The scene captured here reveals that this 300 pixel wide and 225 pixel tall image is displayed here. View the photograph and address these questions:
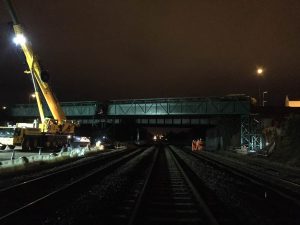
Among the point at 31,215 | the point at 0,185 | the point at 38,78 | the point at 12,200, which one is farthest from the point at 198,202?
the point at 38,78

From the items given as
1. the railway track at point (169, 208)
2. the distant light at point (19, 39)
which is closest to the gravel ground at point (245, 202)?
the railway track at point (169, 208)

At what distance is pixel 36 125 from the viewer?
4316cm

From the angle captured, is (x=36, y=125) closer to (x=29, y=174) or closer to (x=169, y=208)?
(x=29, y=174)

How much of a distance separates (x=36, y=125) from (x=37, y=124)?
15 centimetres

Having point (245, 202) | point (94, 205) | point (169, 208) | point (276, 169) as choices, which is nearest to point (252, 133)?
point (276, 169)

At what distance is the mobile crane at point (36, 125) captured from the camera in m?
38.8

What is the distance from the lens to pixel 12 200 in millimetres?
13422

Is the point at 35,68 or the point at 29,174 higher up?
the point at 35,68

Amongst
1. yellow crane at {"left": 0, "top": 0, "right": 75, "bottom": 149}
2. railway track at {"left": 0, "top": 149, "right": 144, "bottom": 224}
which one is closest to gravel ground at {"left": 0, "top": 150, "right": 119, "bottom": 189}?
railway track at {"left": 0, "top": 149, "right": 144, "bottom": 224}

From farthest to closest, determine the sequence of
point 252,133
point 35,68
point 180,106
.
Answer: point 180,106 → point 252,133 → point 35,68

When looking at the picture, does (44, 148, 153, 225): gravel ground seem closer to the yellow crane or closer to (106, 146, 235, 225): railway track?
(106, 146, 235, 225): railway track

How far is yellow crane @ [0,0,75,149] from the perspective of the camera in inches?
1523

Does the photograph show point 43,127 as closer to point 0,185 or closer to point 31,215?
point 0,185

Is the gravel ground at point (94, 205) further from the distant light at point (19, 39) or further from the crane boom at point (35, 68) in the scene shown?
the distant light at point (19, 39)
